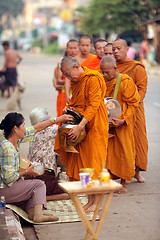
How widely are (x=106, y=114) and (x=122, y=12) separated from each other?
1131 inches

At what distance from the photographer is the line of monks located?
17.6 feet

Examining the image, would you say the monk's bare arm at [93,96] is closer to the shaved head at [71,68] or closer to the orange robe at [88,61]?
the shaved head at [71,68]

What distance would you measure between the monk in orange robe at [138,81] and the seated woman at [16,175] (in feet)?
5.26

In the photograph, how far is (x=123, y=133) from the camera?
623 centimetres

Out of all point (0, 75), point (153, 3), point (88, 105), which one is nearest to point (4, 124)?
point (88, 105)

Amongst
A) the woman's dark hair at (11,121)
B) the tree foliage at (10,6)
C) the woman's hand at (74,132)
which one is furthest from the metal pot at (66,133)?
the tree foliage at (10,6)

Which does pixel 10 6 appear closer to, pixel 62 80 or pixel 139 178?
pixel 62 80

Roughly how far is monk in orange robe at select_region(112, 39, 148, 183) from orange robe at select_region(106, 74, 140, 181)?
1.37ft

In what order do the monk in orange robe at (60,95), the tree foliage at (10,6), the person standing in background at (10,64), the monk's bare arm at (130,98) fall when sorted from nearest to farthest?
the monk's bare arm at (130,98)
the monk in orange robe at (60,95)
the person standing in background at (10,64)
the tree foliage at (10,6)

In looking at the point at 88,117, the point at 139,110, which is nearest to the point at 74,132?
the point at 88,117

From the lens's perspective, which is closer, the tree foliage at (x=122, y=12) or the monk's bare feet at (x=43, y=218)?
the monk's bare feet at (x=43, y=218)

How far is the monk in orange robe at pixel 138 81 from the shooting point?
6.63m

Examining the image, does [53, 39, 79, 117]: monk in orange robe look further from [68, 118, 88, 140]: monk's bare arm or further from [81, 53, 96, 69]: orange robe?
[68, 118, 88, 140]: monk's bare arm

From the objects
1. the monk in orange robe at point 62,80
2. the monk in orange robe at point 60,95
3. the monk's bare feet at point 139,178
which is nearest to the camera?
the monk's bare feet at point 139,178
